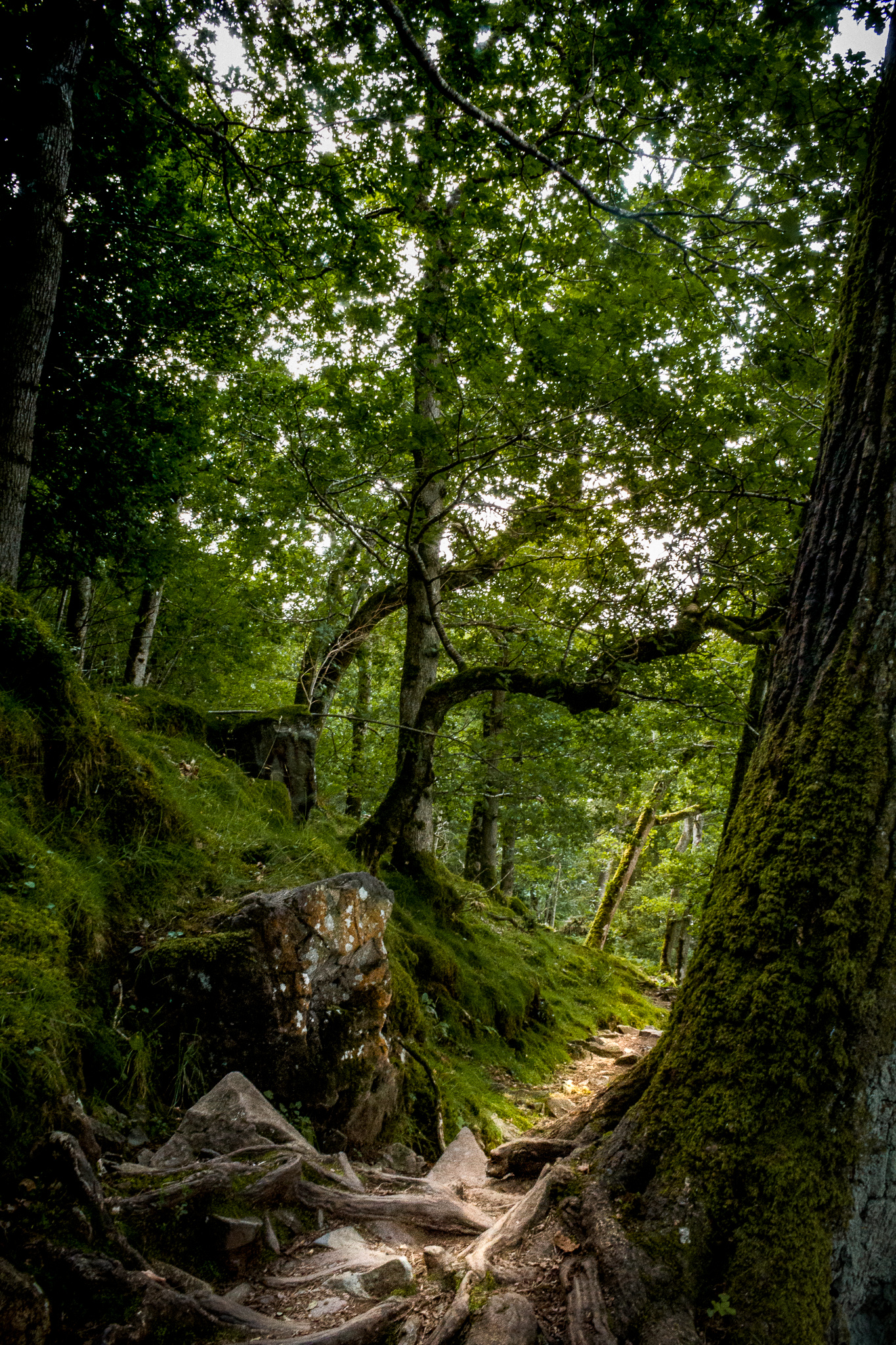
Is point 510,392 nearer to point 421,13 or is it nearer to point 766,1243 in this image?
point 421,13

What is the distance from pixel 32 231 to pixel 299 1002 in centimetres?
652

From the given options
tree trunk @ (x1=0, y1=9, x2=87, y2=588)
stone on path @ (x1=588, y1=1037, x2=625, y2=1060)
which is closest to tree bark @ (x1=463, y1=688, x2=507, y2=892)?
stone on path @ (x1=588, y1=1037, x2=625, y2=1060)

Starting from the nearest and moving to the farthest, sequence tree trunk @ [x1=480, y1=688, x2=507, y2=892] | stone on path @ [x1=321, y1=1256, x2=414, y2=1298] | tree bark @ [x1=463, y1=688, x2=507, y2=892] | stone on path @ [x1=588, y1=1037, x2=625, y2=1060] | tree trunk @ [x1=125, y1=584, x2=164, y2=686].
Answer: stone on path @ [x1=321, y1=1256, x2=414, y2=1298]
stone on path @ [x1=588, y1=1037, x2=625, y2=1060]
tree trunk @ [x1=125, y1=584, x2=164, y2=686]
tree trunk @ [x1=480, y1=688, x2=507, y2=892]
tree bark @ [x1=463, y1=688, x2=507, y2=892]

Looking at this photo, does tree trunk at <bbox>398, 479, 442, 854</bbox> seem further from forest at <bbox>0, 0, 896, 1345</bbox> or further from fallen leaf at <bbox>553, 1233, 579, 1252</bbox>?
fallen leaf at <bbox>553, 1233, 579, 1252</bbox>

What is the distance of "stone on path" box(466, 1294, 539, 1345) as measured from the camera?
6.21 feet

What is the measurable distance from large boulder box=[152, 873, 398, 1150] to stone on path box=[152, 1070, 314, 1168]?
11.8 inches

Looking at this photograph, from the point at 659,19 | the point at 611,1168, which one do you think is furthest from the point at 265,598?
the point at 611,1168

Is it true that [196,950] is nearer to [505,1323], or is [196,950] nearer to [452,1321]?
[452,1321]

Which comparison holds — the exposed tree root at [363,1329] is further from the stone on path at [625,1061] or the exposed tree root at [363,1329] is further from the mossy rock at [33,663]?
the stone on path at [625,1061]

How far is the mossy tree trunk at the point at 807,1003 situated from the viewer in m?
1.92

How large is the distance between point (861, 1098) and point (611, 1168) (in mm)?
935

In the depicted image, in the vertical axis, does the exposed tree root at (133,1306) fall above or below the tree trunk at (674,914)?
above

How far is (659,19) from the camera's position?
424 cm

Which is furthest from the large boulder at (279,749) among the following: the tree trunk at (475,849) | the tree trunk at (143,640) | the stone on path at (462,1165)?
the tree trunk at (475,849)
